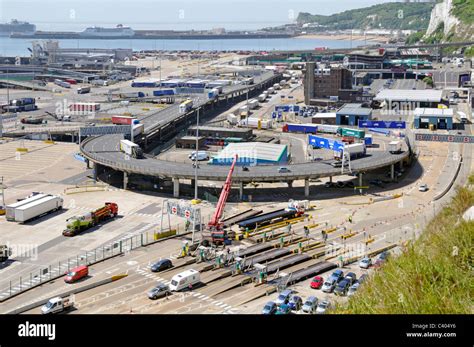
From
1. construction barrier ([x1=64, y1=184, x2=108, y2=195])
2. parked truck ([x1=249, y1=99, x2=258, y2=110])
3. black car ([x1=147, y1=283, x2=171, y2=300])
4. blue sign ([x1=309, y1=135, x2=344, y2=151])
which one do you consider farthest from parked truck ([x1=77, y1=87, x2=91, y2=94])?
black car ([x1=147, y1=283, x2=171, y2=300])

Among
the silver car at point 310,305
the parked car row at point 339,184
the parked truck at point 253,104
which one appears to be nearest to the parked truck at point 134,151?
the parked car row at point 339,184

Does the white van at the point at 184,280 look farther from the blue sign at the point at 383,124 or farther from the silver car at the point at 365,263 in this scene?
the blue sign at the point at 383,124

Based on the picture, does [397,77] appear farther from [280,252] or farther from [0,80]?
[280,252]

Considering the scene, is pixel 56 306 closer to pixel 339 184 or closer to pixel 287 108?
pixel 339 184

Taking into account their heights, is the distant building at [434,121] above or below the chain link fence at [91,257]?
above

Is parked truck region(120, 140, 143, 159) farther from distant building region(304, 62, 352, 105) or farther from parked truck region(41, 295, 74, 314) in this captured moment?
distant building region(304, 62, 352, 105)
